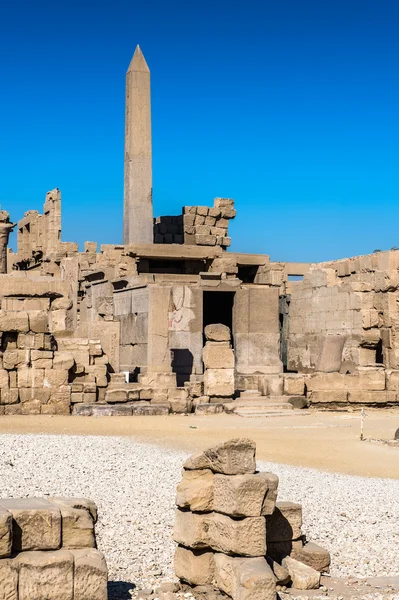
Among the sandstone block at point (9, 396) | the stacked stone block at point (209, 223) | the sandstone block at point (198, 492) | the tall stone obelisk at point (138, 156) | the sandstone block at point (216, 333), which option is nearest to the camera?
the sandstone block at point (198, 492)

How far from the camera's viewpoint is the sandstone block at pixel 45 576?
475cm

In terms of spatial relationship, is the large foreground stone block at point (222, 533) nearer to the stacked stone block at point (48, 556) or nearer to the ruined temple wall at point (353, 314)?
the stacked stone block at point (48, 556)

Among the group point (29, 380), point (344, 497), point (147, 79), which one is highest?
point (147, 79)

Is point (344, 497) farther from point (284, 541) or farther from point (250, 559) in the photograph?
point (250, 559)

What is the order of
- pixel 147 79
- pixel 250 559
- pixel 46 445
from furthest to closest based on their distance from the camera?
pixel 147 79
pixel 46 445
pixel 250 559

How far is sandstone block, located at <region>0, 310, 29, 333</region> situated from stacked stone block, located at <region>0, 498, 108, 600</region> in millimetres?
11039

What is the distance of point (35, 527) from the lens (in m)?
4.85

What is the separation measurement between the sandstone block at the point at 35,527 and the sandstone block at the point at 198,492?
1.19m

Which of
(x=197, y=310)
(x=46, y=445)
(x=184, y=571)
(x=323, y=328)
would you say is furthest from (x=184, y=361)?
(x=184, y=571)

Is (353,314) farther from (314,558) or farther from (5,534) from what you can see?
(5,534)

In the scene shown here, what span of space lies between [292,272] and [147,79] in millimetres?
9344

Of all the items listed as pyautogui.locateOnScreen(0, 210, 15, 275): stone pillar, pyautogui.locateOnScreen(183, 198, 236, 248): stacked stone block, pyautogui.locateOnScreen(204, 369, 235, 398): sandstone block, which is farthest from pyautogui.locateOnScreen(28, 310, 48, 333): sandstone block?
pyautogui.locateOnScreen(0, 210, 15, 275): stone pillar

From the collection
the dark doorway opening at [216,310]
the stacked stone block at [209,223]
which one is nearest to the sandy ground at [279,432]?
the dark doorway opening at [216,310]

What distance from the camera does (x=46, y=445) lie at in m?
11.4
